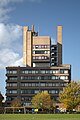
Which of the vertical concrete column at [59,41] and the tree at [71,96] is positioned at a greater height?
the vertical concrete column at [59,41]

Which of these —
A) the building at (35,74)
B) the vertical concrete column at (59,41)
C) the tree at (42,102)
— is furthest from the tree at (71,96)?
the vertical concrete column at (59,41)

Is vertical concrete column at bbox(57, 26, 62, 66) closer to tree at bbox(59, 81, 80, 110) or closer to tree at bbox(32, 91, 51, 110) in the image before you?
tree at bbox(32, 91, 51, 110)

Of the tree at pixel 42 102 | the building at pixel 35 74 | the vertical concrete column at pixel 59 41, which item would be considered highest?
the vertical concrete column at pixel 59 41

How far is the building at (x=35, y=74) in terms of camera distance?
167500 millimetres

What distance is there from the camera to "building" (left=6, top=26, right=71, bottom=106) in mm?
167500

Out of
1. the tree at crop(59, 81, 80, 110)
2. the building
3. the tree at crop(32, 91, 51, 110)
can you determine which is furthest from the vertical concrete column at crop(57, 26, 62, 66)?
the tree at crop(59, 81, 80, 110)

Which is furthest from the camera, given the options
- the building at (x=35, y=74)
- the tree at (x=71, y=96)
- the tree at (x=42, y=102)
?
the building at (x=35, y=74)

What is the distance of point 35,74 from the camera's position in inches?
6727

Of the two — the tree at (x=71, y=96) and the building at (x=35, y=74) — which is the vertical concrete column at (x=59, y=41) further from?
the tree at (x=71, y=96)

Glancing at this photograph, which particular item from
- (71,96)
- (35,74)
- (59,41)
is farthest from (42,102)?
(59,41)

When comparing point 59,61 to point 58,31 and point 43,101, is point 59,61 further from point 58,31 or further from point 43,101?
point 43,101

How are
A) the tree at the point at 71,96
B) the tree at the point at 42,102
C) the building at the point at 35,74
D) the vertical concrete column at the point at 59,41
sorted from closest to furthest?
the tree at the point at 71,96 < the tree at the point at 42,102 < the building at the point at 35,74 < the vertical concrete column at the point at 59,41

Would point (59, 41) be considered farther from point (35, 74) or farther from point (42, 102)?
point (42, 102)

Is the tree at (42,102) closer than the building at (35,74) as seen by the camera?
Yes
